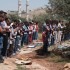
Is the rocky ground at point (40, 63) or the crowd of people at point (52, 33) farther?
the crowd of people at point (52, 33)

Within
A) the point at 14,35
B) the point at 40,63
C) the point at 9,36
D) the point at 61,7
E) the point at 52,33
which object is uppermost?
the point at 61,7

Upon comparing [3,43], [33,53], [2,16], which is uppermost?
[2,16]

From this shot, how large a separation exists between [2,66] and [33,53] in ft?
25.1

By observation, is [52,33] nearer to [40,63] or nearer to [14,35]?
[14,35]

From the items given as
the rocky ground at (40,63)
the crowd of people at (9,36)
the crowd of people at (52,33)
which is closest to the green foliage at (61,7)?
the crowd of people at (52,33)

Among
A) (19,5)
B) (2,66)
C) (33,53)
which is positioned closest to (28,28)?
(33,53)

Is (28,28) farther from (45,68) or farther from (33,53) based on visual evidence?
(45,68)

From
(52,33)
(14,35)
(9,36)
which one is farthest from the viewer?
(52,33)

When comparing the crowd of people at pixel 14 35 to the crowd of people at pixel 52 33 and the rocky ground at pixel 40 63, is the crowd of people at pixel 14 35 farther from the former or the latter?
the rocky ground at pixel 40 63

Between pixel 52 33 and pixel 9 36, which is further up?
pixel 9 36

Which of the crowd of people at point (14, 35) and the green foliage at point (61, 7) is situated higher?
the green foliage at point (61, 7)

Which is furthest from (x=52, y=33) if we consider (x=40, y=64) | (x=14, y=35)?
(x=40, y=64)

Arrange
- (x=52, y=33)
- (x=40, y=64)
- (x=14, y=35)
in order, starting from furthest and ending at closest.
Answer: (x=52, y=33), (x=14, y=35), (x=40, y=64)

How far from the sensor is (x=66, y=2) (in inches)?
775
